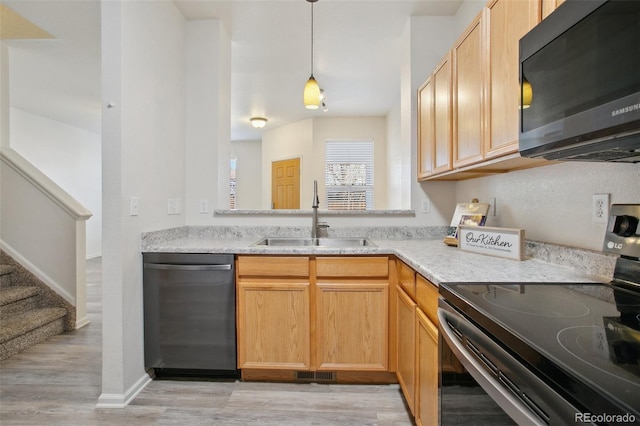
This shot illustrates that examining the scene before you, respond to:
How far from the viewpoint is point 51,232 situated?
9.59 feet

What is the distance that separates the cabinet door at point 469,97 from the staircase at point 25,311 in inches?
131

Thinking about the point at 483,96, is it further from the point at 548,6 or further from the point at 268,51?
the point at 268,51

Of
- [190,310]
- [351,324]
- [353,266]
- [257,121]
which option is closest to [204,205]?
[190,310]

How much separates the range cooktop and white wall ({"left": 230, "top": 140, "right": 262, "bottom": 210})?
23.9 feet

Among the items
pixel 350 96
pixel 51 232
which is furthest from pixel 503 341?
pixel 350 96

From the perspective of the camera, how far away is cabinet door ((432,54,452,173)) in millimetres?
1870

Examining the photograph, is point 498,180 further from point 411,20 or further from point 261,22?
point 261,22

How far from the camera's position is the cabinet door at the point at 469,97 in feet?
4.96

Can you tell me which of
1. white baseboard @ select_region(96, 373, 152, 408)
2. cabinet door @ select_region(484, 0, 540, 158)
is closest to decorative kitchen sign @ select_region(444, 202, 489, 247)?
cabinet door @ select_region(484, 0, 540, 158)

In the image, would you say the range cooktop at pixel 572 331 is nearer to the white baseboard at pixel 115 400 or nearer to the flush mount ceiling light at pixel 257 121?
the white baseboard at pixel 115 400

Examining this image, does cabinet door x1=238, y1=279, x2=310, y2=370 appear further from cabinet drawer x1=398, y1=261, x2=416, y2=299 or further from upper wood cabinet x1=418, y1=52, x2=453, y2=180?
upper wood cabinet x1=418, y1=52, x2=453, y2=180

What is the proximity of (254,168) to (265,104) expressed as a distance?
10.3ft

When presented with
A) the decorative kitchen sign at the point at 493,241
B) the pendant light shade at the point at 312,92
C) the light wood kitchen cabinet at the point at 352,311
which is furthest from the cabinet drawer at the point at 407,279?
the pendant light shade at the point at 312,92
